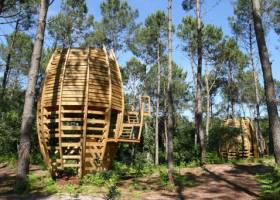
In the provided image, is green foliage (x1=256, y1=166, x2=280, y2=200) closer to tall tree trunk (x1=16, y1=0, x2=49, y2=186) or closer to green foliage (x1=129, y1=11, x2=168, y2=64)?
tall tree trunk (x1=16, y1=0, x2=49, y2=186)

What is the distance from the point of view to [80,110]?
516 inches

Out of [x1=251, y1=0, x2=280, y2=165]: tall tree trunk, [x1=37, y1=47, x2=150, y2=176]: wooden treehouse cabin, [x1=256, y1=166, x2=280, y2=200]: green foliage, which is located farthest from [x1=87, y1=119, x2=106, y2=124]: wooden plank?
[x1=256, y1=166, x2=280, y2=200]: green foliage

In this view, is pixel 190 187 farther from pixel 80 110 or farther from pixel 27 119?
pixel 27 119

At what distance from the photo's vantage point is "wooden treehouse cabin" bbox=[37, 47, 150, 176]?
41.9 feet

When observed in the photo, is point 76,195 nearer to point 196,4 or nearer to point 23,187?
point 23,187

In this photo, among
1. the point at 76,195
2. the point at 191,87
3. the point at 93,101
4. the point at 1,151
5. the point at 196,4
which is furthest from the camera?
the point at 191,87

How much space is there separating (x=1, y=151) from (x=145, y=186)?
13.2 m

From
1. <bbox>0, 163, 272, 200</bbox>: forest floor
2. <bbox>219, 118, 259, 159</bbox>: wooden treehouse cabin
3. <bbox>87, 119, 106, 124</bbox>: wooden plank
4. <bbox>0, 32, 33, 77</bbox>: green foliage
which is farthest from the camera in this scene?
<bbox>0, 32, 33, 77</bbox>: green foliage

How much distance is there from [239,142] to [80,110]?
1624cm

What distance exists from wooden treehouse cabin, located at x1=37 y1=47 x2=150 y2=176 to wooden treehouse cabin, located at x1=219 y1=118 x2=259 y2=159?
42.6 ft

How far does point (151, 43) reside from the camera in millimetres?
37500

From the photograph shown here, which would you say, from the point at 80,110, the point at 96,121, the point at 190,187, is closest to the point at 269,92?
the point at 190,187

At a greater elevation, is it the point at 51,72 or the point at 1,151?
the point at 51,72

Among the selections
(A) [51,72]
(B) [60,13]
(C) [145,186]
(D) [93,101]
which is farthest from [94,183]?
(B) [60,13]
